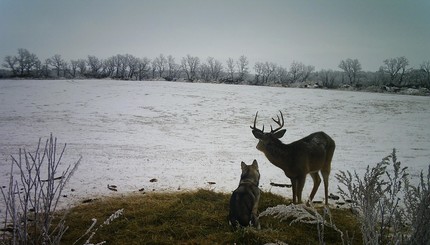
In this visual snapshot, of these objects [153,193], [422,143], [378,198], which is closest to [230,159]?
[153,193]

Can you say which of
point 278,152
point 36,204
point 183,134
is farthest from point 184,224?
point 183,134

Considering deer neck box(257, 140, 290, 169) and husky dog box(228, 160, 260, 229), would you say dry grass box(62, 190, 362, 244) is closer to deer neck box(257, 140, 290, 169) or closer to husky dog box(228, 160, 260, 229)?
husky dog box(228, 160, 260, 229)

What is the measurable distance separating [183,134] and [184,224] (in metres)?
12.5

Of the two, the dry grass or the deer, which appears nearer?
the dry grass

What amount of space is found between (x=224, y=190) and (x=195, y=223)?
2617 mm

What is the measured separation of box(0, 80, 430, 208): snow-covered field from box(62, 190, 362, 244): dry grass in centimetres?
134

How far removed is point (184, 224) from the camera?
614 cm

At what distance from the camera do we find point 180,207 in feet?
23.0

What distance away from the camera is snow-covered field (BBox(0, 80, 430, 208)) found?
10102mm

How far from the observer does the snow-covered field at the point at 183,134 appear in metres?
10.1

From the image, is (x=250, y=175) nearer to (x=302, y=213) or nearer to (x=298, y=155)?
(x=298, y=155)

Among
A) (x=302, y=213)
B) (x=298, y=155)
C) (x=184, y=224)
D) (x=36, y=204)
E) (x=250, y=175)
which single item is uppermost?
(x=302, y=213)

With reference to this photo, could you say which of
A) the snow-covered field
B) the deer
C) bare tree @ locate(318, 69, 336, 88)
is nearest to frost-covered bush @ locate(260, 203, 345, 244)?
the deer

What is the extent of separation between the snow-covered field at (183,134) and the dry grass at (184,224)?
1.34 meters
